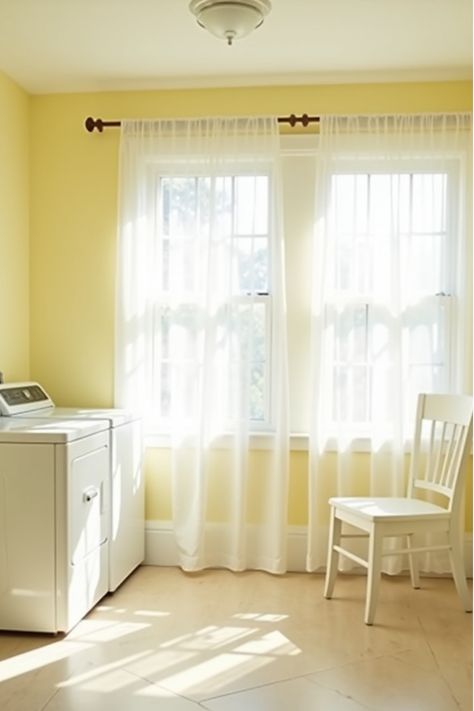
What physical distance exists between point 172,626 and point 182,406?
3.57 ft

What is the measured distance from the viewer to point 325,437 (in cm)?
349

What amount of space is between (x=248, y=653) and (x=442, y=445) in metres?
1.31

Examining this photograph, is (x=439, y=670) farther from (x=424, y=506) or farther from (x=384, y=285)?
(x=384, y=285)

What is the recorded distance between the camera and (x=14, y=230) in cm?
357

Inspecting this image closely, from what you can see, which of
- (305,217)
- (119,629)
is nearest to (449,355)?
(305,217)

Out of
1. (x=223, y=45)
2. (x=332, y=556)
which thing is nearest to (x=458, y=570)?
(x=332, y=556)

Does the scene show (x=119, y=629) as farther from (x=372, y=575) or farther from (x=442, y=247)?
(x=442, y=247)

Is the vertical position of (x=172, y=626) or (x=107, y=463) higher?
(x=107, y=463)

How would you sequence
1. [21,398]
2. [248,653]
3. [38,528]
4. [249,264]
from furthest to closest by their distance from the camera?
[249,264], [21,398], [38,528], [248,653]

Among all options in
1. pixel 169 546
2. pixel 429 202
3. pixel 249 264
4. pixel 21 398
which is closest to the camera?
pixel 21 398

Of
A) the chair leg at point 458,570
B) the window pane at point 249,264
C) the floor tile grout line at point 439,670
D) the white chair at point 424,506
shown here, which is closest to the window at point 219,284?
the window pane at point 249,264

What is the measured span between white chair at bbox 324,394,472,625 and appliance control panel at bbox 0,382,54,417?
145 cm

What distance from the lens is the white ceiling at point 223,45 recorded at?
9.30ft

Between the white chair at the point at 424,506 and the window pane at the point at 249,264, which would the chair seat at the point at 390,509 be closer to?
the white chair at the point at 424,506
